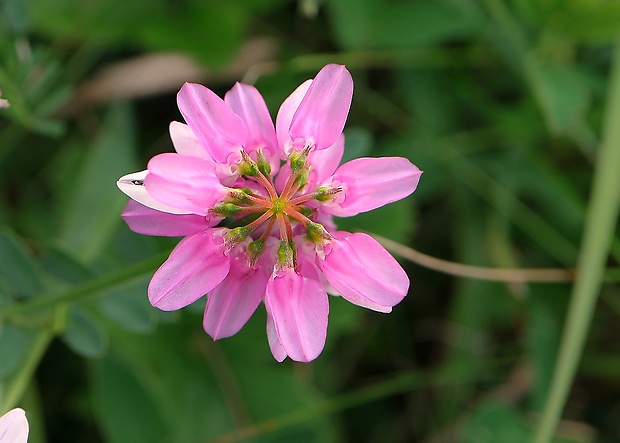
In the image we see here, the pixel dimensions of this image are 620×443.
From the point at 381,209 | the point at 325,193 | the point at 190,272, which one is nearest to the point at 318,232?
the point at 325,193

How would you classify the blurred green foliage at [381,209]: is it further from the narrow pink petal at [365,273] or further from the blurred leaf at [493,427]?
the narrow pink petal at [365,273]

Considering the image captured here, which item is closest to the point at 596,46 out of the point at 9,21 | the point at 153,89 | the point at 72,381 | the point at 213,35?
the point at 213,35

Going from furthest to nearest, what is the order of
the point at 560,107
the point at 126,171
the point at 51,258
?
the point at 126,171 < the point at 560,107 < the point at 51,258

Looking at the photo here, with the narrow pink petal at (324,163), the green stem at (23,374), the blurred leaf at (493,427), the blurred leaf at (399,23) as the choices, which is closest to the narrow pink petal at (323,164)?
the narrow pink petal at (324,163)

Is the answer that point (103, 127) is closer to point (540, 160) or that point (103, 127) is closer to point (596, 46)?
point (540, 160)

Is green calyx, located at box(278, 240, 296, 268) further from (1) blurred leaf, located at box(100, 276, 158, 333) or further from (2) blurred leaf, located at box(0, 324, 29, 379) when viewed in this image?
(2) blurred leaf, located at box(0, 324, 29, 379)

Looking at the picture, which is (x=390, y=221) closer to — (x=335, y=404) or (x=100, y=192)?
(x=335, y=404)

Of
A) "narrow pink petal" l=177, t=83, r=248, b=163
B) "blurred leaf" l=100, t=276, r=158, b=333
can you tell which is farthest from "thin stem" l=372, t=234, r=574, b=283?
"narrow pink petal" l=177, t=83, r=248, b=163
